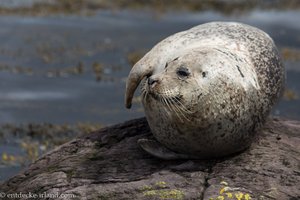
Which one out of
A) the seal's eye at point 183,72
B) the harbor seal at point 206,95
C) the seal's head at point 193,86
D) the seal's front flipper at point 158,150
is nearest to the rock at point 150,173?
the seal's front flipper at point 158,150

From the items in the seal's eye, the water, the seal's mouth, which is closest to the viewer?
the seal's mouth

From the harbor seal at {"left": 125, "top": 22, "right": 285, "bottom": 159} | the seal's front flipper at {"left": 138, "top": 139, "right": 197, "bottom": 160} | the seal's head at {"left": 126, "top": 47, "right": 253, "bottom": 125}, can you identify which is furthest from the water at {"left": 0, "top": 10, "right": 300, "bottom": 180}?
the seal's head at {"left": 126, "top": 47, "right": 253, "bottom": 125}

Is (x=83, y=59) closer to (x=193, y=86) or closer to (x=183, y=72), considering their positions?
(x=183, y=72)

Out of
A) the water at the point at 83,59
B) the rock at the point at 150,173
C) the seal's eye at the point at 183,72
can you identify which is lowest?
the water at the point at 83,59

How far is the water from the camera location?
10.8 metres

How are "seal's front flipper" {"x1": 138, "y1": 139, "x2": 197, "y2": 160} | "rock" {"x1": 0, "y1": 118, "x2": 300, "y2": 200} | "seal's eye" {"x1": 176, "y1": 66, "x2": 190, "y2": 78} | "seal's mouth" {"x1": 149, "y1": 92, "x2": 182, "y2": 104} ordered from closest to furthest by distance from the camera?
1. "rock" {"x1": 0, "y1": 118, "x2": 300, "y2": 200}
2. "seal's mouth" {"x1": 149, "y1": 92, "x2": 182, "y2": 104}
3. "seal's eye" {"x1": 176, "y1": 66, "x2": 190, "y2": 78}
4. "seal's front flipper" {"x1": 138, "y1": 139, "x2": 197, "y2": 160}

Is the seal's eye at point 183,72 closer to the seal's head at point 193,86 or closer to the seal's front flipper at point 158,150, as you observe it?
the seal's head at point 193,86

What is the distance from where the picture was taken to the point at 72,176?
637 centimetres

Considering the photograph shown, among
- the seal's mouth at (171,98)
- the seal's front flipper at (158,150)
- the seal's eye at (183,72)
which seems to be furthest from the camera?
the seal's front flipper at (158,150)

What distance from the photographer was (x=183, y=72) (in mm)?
6223

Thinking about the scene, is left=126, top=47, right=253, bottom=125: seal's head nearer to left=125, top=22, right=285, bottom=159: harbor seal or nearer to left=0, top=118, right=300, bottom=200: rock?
left=125, top=22, right=285, bottom=159: harbor seal

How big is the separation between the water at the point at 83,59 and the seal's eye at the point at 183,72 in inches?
118

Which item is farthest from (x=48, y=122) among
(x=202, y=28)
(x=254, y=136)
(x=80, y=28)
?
(x=80, y=28)

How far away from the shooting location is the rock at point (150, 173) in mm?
5938
